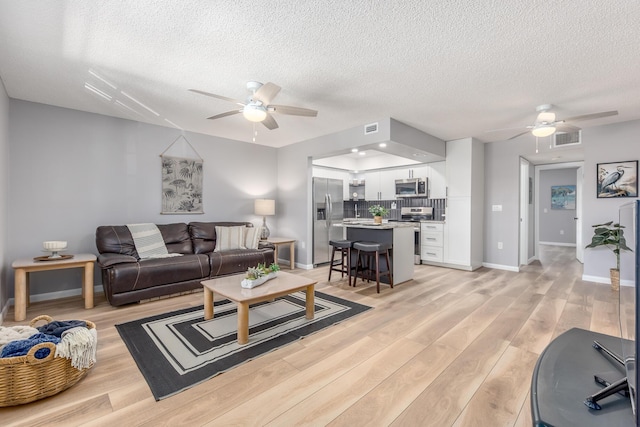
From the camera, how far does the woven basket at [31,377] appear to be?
5.60 feet

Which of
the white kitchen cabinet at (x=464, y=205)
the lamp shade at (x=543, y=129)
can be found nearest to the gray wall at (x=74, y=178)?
the white kitchen cabinet at (x=464, y=205)

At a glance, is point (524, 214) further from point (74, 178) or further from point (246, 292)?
point (74, 178)

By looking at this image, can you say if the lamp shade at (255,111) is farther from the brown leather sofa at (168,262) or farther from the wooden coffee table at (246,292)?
the brown leather sofa at (168,262)

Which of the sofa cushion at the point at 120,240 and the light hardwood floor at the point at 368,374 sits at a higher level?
the sofa cushion at the point at 120,240

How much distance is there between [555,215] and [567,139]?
15.4ft

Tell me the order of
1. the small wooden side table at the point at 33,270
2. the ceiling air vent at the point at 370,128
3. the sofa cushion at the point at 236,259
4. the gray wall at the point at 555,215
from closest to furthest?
the small wooden side table at the point at 33,270, the sofa cushion at the point at 236,259, the ceiling air vent at the point at 370,128, the gray wall at the point at 555,215

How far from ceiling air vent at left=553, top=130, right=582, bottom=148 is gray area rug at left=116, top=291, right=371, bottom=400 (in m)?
4.44

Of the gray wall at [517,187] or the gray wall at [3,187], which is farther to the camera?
the gray wall at [517,187]

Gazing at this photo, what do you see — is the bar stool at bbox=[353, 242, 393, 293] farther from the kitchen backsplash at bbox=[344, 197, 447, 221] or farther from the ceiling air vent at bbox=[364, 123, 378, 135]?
the kitchen backsplash at bbox=[344, 197, 447, 221]

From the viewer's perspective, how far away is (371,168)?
720 cm

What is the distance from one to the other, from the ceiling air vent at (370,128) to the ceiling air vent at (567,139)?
312 centimetres

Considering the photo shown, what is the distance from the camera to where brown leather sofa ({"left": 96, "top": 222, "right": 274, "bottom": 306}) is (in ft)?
11.2

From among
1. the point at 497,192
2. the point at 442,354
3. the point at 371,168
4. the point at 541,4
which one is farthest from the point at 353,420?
the point at 371,168

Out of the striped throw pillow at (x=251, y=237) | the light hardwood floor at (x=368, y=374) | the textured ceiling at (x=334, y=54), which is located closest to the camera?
the light hardwood floor at (x=368, y=374)
